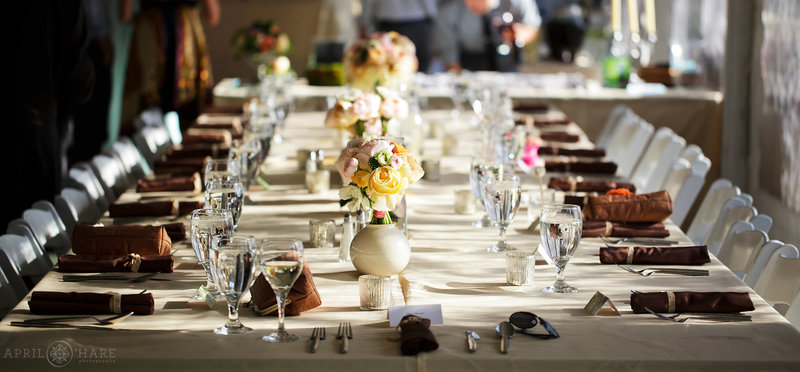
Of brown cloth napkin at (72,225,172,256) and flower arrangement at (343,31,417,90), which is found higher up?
flower arrangement at (343,31,417,90)

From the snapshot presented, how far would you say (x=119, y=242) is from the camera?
243 cm

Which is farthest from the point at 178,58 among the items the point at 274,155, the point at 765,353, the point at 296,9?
the point at 765,353

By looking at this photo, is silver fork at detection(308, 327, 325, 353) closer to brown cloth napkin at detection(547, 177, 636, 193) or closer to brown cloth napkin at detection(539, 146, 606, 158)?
brown cloth napkin at detection(547, 177, 636, 193)

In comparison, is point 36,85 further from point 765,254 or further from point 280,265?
point 765,254

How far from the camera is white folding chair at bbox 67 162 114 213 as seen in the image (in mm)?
3730

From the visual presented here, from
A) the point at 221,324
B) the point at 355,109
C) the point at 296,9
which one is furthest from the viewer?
the point at 296,9

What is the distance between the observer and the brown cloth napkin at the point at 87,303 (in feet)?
6.66

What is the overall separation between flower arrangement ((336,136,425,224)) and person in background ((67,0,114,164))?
19.9 feet

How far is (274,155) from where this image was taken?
429cm

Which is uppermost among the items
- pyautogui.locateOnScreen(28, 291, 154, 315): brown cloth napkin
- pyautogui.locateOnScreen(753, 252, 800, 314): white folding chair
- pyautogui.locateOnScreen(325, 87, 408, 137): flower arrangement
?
pyautogui.locateOnScreen(325, 87, 408, 137): flower arrangement

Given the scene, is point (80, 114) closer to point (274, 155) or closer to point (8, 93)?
point (8, 93)

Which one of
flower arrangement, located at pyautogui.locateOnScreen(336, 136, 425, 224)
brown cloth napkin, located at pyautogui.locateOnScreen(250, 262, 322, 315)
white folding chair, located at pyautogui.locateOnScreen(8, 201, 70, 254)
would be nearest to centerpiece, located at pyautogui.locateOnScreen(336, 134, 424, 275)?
flower arrangement, located at pyautogui.locateOnScreen(336, 136, 425, 224)

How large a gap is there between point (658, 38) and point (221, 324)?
6.71 meters

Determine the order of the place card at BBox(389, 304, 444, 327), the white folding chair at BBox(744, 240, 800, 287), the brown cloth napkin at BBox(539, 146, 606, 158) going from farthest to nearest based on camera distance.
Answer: the brown cloth napkin at BBox(539, 146, 606, 158) → the white folding chair at BBox(744, 240, 800, 287) → the place card at BBox(389, 304, 444, 327)
